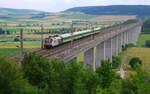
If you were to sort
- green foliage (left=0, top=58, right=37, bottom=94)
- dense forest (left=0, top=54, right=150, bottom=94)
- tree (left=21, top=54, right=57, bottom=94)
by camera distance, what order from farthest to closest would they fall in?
tree (left=21, top=54, right=57, bottom=94), dense forest (left=0, top=54, right=150, bottom=94), green foliage (left=0, top=58, right=37, bottom=94)

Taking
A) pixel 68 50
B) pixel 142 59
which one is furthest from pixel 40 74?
pixel 142 59

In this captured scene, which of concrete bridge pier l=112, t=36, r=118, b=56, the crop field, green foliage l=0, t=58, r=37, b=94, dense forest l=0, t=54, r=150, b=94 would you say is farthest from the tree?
concrete bridge pier l=112, t=36, r=118, b=56

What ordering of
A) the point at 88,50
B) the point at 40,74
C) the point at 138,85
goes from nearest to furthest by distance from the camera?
the point at 138,85, the point at 40,74, the point at 88,50

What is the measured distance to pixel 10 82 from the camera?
15516 millimetres

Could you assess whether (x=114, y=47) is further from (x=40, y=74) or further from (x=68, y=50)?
(x=40, y=74)

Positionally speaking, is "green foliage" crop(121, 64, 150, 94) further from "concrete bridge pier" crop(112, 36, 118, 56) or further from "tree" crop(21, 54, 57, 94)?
"concrete bridge pier" crop(112, 36, 118, 56)

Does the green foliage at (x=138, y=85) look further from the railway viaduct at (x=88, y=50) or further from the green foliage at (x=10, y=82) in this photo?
the green foliage at (x=10, y=82)

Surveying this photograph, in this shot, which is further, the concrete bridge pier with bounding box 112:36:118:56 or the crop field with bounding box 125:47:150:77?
the concrete bridge pier with bounding box 112:36:118:56

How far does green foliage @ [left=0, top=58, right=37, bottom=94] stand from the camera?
15398 mm

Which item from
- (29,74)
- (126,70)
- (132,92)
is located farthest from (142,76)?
(126,70)

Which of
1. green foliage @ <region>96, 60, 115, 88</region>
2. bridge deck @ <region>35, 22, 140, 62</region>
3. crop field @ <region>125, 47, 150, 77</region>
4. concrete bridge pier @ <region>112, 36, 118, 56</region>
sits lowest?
crop field @ <region>125, 47, 150, 77</region>

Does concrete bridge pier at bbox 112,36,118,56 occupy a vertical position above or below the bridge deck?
below

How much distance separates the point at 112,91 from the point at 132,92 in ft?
7.06

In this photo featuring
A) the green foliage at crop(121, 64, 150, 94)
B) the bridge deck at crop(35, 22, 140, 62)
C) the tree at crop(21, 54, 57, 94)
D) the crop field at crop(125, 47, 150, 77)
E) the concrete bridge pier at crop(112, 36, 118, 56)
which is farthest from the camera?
the concrete bridge pier at crop(112, 36, 118, 56)
